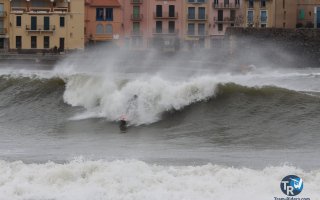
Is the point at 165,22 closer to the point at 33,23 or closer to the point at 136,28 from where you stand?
the point at 136,28

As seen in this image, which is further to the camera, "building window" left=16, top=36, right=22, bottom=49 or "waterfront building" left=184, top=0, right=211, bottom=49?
"waterfront building" left=184, top=0, right=211, bottom=49

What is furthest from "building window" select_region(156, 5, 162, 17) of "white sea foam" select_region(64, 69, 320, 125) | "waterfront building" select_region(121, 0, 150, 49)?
"white sea foam" select_region(64, 69, 320, 125)

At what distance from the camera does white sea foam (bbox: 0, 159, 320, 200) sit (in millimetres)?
17969

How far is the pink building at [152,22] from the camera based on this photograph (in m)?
90.4

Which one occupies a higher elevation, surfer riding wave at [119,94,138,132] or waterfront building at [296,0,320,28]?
waterfront building at [296,0,320,28]

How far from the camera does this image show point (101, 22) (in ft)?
292

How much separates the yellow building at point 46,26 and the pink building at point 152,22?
717 centimetres

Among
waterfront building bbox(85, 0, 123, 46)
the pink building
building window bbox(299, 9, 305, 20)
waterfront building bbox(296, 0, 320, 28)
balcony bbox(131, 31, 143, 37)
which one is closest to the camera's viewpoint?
waterfront building bbox(296, 0, 320, 28)

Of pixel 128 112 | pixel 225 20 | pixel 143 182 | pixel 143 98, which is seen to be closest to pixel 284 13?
pixel 225 20

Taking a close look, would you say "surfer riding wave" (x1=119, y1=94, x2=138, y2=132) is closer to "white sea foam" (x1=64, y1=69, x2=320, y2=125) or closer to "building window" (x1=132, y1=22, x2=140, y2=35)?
"white sea foam" (x1=64, y1=69, x2=320, y2=125)

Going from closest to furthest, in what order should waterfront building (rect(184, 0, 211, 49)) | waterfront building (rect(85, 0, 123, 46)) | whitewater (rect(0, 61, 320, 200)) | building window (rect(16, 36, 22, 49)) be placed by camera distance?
whitewater (rect(0, 61, 320, 200))
building window (rect(16, 36, 22, 49))
waterfront building (rect(85, 0, 123, 46))
waterfront building (rect(184, 0, 211, 49))

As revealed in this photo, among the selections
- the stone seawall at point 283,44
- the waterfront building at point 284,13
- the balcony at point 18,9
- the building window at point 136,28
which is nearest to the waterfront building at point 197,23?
the building window at point 136,28

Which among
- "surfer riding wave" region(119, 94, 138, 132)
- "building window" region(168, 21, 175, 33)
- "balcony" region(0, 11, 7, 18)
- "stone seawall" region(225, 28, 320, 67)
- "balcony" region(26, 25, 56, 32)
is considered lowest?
"surfer riding wave" region(119, 94, 138, 132)
